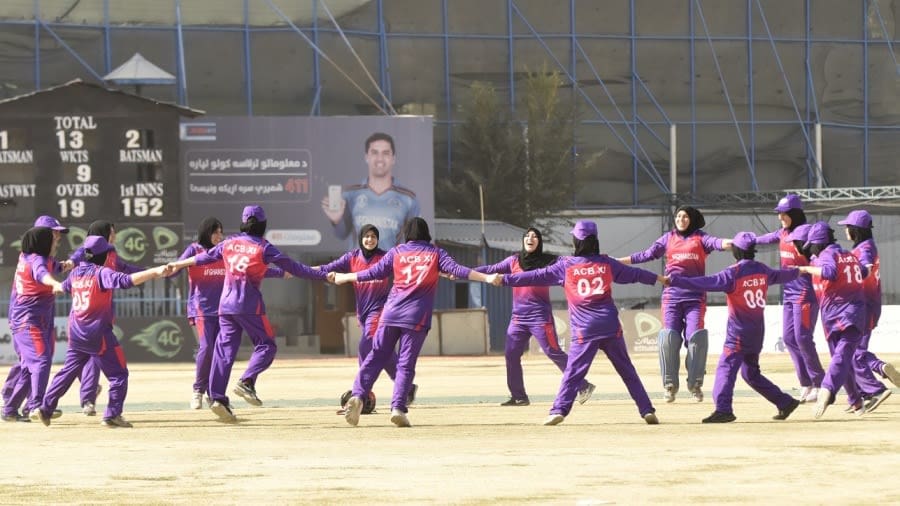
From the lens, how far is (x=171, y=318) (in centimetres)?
4044

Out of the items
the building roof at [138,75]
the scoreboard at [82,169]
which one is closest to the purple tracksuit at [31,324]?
the scoreboard at [82,169]

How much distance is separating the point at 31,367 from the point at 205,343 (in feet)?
7.91

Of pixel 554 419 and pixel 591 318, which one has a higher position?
pixel 591 318

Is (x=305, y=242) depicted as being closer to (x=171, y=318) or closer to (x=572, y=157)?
(x=171, y=318)

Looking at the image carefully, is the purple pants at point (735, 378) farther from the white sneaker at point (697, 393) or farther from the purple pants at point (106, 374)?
the purple pants at point (106, 374)

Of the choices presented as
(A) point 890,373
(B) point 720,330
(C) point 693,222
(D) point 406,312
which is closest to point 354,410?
(D) point 406,312

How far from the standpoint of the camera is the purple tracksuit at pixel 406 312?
16922mm

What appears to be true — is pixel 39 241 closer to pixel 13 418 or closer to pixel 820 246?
pixel 13 418

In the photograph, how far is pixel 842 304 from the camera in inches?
685

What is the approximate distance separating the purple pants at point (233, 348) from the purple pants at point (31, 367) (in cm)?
176

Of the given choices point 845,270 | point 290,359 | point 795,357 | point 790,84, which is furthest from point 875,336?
point 790,84

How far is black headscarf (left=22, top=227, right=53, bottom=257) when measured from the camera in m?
18.4

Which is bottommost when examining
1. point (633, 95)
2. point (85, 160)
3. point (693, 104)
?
point (85, 160)

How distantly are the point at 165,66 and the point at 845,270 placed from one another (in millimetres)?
37358
